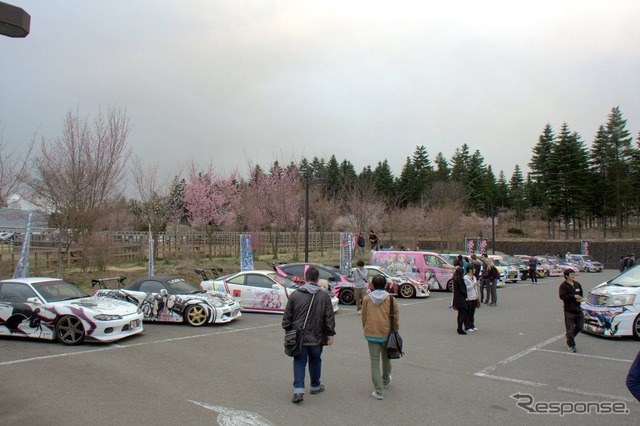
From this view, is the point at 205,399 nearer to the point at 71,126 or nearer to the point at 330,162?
the point at 71,126

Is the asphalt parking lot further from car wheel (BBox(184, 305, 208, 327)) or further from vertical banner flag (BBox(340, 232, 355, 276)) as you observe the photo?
vertical banner flag (BBox(340, 232, 355, 276))

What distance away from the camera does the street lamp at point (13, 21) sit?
4.93 meters

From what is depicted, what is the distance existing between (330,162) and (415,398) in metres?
76.9

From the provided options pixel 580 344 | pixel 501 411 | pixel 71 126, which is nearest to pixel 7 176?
pixel 71 126

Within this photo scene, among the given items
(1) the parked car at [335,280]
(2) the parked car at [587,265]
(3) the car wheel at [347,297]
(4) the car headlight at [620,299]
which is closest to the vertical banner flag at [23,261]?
(1) the parked car at [335,280]

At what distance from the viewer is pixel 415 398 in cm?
594

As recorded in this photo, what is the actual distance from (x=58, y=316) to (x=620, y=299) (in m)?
12.3

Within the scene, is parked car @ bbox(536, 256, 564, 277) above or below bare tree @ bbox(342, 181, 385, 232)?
below

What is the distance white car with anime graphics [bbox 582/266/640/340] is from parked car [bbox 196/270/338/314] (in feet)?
22.8

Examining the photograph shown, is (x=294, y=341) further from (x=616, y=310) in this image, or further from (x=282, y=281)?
(x=282, y=281)

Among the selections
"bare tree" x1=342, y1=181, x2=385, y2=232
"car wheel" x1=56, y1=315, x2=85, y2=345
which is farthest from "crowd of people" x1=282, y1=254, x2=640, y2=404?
"bare tree" x1=342, y1=181, x2=385, y2=232

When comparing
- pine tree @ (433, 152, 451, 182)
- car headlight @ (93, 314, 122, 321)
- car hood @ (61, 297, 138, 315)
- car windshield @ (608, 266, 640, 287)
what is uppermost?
pine tree @ (433, 152, 451, 182)

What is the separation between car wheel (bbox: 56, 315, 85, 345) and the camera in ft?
30.7

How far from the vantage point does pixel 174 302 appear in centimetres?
1191
